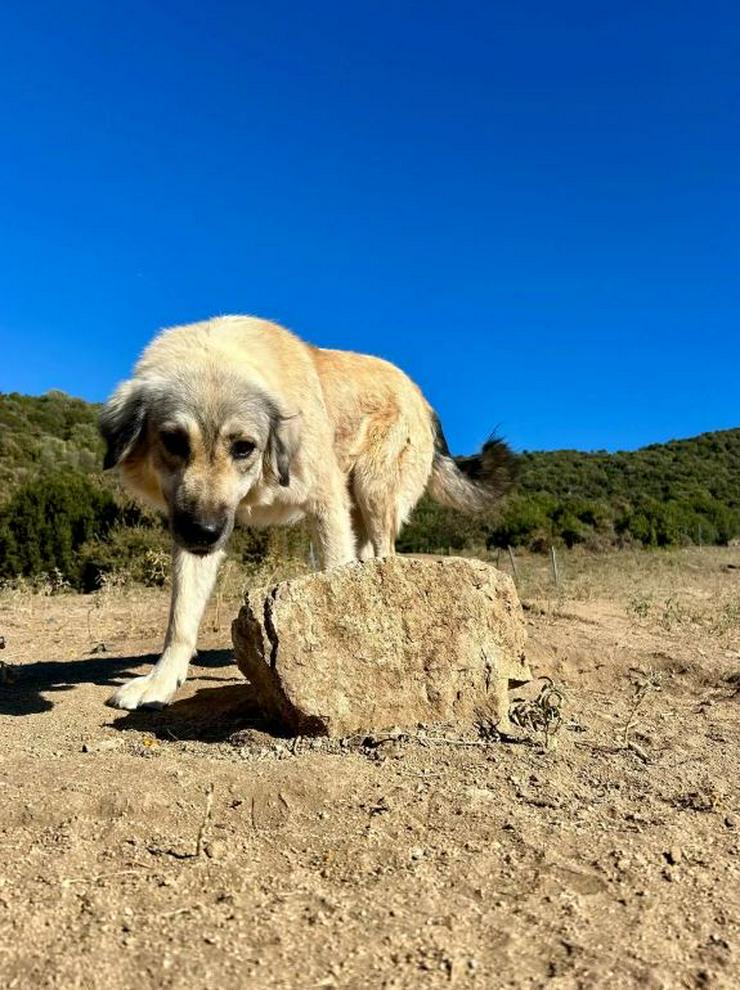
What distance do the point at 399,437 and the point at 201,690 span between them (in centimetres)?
228

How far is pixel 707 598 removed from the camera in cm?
1097

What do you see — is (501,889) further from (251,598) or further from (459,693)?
(251,598)

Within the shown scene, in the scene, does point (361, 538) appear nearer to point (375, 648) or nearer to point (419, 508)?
point (375, 648)

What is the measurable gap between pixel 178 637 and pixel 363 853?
7.65 feet

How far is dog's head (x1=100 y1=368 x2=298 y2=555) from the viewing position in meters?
3.68

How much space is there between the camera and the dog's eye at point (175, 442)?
3.89 meters

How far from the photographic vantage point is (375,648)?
358 cm

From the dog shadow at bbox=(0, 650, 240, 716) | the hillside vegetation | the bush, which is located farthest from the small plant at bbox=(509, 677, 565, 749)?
the bush

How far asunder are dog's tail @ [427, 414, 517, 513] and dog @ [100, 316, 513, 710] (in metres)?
0.53

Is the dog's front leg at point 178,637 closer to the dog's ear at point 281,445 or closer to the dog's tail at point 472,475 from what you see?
the dog's ear at point 281,445

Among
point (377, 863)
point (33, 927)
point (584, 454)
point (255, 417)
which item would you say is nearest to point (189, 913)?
point (33, 927)

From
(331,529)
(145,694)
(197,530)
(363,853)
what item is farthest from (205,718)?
(363,853)

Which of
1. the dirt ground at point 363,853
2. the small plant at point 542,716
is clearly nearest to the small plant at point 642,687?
the dirt ground at point 363,853

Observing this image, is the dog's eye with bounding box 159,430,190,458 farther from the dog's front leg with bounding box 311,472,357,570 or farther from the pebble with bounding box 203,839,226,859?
the pebble with bounding box 203,839,226,859
